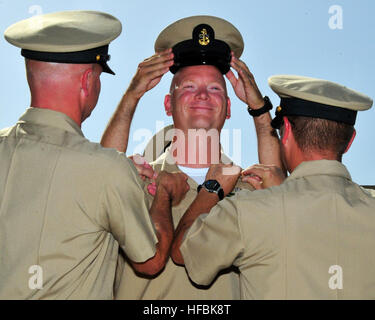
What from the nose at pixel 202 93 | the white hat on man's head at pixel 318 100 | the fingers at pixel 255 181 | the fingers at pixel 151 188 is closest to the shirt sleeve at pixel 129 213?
the fingers at pixel 151 188

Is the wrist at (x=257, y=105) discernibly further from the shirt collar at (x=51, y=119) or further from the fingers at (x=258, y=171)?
the shirt collar at (x=51, y=119)

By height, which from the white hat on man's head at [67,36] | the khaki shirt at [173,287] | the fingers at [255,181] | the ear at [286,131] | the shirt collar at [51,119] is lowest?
the khaki shirt at [173,287]

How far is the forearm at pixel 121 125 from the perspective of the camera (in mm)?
5090

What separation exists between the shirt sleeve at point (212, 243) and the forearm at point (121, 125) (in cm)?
161

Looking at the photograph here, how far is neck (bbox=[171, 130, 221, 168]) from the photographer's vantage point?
16.7 feet

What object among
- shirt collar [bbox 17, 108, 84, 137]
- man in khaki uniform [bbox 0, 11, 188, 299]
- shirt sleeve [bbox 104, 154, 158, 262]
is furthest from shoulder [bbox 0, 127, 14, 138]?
shirt sleeve [bbox 104, 154, 158, 262]

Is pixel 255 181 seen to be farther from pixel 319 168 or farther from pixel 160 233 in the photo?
pixel 160 233

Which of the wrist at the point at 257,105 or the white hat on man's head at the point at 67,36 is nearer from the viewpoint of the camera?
the white hat on man's head at the point at 67,36

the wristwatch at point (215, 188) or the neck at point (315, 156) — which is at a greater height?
the neck at point (315, 156)

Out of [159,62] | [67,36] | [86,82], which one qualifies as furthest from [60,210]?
[159,62]

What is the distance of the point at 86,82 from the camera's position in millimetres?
3721

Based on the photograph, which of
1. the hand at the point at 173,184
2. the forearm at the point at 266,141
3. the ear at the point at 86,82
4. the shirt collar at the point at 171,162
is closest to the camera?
the ear at the point at 86,82
